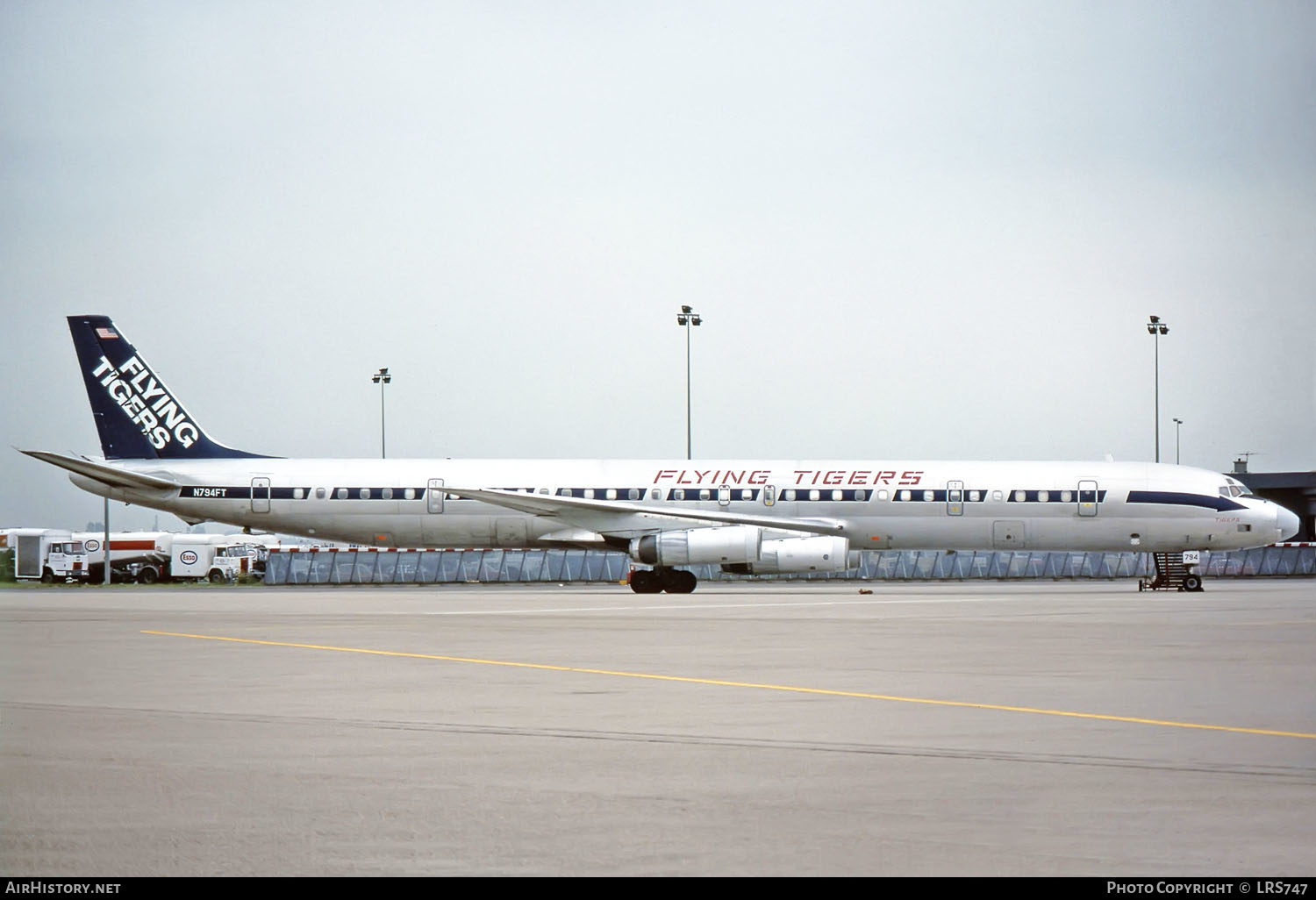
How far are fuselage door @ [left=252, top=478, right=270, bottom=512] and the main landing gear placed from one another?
34.9 feet

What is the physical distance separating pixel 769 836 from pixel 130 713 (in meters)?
6.52

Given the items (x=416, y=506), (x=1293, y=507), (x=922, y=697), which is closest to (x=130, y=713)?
(x=922, y=697)

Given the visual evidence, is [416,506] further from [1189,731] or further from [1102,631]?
[1189,731]

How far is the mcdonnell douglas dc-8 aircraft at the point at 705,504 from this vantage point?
139ft

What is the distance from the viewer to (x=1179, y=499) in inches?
1670

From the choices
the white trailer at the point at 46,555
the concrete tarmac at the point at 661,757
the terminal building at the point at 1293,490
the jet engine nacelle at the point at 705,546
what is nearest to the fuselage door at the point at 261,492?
the jet engine nacelle at the point at 705,546

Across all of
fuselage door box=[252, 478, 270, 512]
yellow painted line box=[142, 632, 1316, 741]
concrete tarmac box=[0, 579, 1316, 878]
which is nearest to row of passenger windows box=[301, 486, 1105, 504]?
fuselage door box=[252, 478, 270, 512]

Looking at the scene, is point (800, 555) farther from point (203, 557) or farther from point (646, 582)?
point (203, 557)

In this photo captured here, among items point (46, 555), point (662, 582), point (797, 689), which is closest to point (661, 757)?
point (797, 689)

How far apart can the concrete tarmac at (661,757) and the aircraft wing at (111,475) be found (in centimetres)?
2536

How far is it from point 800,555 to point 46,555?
52169 mm

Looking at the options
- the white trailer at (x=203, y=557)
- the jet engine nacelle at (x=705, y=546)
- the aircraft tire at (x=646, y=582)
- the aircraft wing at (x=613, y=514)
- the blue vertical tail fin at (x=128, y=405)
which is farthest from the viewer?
the white trailer at (x=203, y=557)

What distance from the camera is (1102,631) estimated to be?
70.4ft

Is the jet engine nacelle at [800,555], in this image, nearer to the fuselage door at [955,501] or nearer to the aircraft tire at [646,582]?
the aircraft tire at [646,582]
